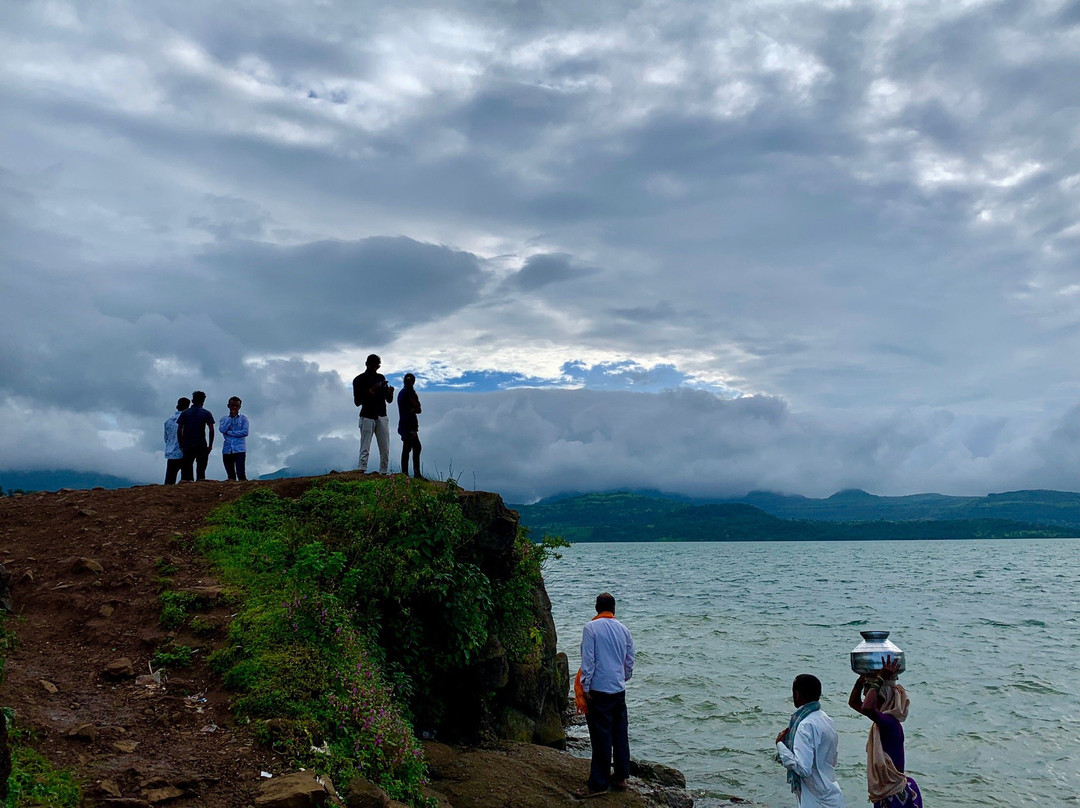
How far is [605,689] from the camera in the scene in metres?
9.77

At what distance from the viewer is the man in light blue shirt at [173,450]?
1775 centimetres

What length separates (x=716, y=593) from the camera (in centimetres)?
5044

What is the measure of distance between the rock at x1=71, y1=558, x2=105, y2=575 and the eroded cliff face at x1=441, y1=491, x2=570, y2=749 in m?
5.42

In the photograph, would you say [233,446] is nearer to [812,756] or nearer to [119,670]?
[119,670]

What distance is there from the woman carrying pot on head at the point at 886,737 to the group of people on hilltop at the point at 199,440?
14946mm

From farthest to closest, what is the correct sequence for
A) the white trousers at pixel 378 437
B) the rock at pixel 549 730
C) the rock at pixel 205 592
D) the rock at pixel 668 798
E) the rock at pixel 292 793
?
the white trousers at pixel 378 437 → the rock at pixel 549 730 → the rock at pixel 668 798 → the rock at pixel 205 592 → the rock at pixel 292 793

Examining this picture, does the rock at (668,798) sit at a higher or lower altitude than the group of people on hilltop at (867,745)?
lower

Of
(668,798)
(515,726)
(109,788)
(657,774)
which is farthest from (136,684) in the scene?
(657,774)

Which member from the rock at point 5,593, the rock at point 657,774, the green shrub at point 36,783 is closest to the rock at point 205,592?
the rock at point 5,593

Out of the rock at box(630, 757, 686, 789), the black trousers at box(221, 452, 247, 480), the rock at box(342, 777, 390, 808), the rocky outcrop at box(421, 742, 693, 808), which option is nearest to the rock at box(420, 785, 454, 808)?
the rocky outcrop at box(421, 742, 693, 808)

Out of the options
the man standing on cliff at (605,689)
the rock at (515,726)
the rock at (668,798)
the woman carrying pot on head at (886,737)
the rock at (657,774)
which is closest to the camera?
the woman carrying pot on head at (886,737)

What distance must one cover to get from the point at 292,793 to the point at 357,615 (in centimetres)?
433

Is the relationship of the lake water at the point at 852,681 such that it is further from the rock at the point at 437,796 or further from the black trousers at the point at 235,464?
the black trousers at the point at 235,464

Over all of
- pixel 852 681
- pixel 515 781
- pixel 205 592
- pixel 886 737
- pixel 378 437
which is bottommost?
pixel 852 681
